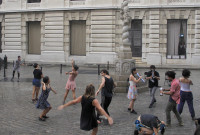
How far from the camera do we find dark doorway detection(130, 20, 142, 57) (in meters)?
28.9

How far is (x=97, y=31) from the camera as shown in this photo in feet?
96.3

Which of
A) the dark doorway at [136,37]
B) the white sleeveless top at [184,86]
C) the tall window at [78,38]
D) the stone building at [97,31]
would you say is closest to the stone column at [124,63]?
the white sleeveless top at [184,86]

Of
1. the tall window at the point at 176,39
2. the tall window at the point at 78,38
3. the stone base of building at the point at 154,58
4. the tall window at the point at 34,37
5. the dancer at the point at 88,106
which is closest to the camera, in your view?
the dancer at the point at 88,106

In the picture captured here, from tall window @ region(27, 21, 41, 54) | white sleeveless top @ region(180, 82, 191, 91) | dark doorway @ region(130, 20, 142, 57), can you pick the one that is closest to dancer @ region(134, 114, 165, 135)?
white sleeveless top @ region(180, 82, 191, 91)

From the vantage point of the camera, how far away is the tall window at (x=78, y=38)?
30.5 metres

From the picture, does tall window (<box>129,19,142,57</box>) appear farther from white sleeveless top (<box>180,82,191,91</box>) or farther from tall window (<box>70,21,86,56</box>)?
white sleeveless top (<box>180,82,191,91</box>)

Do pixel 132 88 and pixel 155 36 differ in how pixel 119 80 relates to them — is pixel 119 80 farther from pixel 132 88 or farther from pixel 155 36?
pixel 155 36

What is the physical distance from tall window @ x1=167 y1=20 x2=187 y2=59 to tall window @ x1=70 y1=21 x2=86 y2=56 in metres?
8.31

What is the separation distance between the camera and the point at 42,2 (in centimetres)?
3142

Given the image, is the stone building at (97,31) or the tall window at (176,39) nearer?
the stone building at (97,31)

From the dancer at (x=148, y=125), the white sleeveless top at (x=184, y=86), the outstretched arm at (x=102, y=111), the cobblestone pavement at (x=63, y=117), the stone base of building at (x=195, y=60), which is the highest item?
the stone base of building at (x=195, y=60)

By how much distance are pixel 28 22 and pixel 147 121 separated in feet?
91.0

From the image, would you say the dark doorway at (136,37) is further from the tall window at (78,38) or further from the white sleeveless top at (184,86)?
the white sleeveless top at (184,86)

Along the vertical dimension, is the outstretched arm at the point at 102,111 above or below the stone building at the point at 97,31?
below
